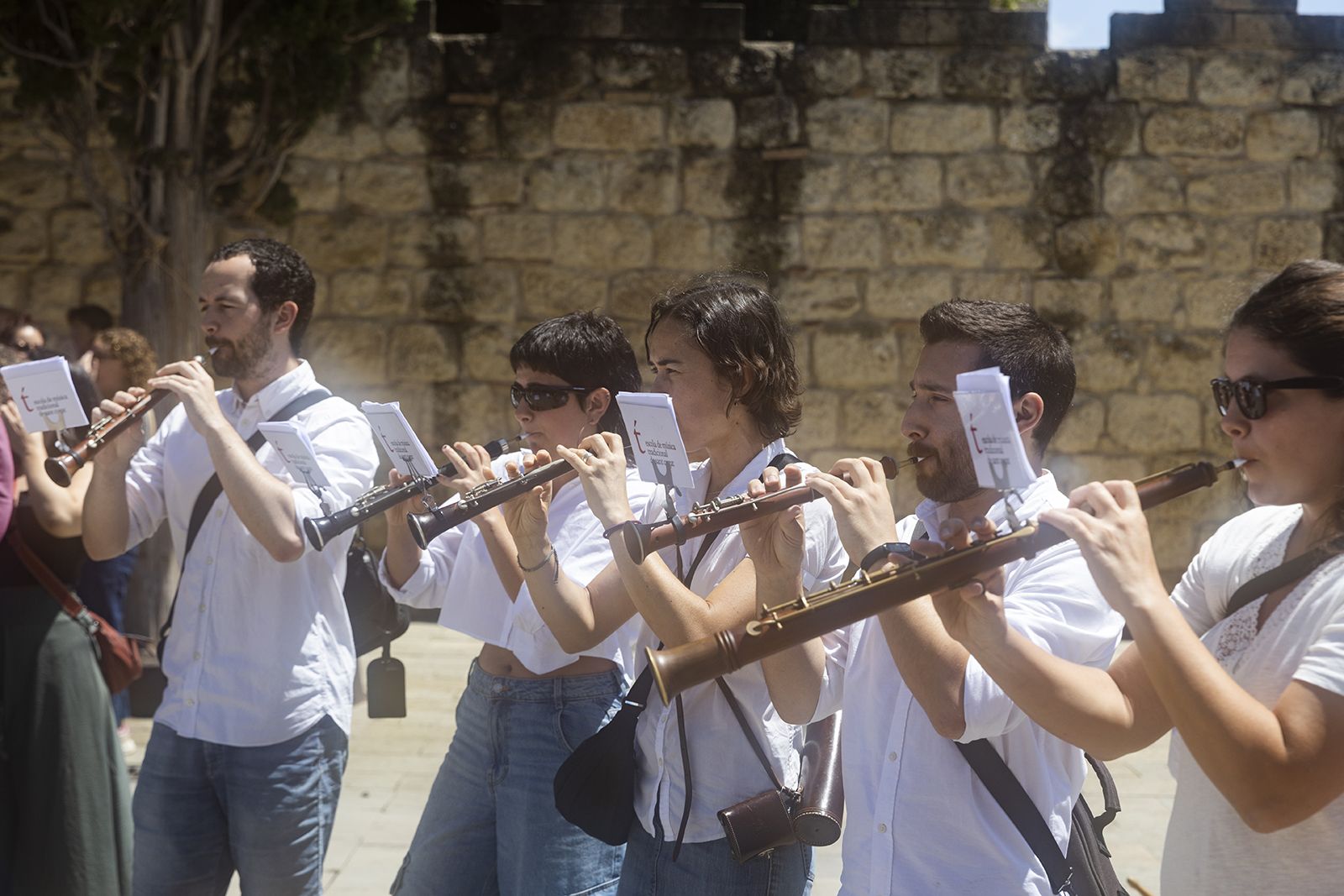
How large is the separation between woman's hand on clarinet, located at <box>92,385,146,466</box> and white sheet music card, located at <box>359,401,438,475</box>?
72cm

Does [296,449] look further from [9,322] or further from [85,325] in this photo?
[85,325]

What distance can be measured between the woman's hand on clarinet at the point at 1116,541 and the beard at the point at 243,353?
2.20 m

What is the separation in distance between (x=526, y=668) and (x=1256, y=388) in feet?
5.19

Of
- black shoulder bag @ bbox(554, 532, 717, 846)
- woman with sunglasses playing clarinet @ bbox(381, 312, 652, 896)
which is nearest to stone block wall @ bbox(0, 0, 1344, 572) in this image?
woman with sunglasses playing clarinet @ bbox(381, 312, 652, 896)

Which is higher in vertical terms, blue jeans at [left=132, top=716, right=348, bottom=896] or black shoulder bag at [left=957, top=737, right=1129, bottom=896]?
black shoulder bag at [left=957, top=737, right=1129, bottom=896]

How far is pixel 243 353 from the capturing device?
3250 millimetres

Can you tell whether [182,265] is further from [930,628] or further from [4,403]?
[930,628]

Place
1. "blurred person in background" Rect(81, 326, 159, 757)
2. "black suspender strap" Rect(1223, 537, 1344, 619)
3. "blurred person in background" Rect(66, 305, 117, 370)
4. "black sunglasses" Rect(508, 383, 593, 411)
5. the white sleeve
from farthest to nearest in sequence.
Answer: "blurred person in background" Rect(66, 305, 117, 370) → "blurred person in background" Rect(81, 326, 159, 757) → the white sleeve → "black sunglasses" Rect(508, 383, 593, 411) → "black suspender strap" Rect(1223, 537, 1344, 619)

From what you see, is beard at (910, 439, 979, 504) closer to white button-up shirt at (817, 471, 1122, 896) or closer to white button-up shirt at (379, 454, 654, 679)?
white button-up shirt at (817, 471, 1122, 896)

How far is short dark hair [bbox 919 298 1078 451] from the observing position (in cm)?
212

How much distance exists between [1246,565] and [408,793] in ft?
12.4

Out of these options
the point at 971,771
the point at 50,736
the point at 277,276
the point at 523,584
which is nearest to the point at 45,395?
the point at 277,276

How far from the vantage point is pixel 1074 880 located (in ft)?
6.44

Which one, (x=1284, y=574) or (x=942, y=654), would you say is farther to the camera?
(x=942, y=654)
